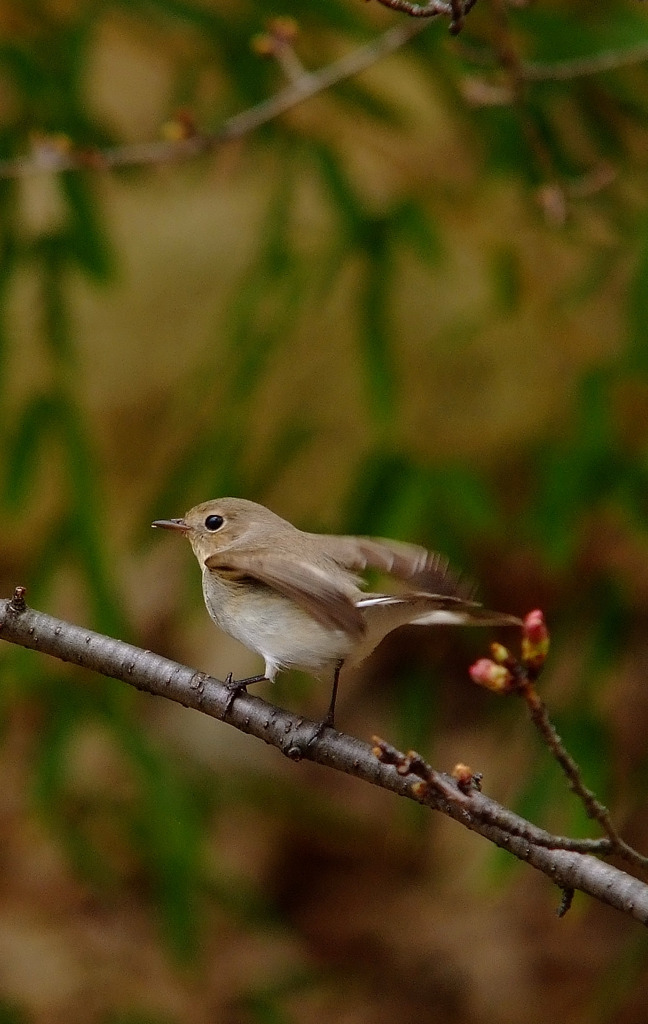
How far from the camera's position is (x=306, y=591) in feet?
7.08

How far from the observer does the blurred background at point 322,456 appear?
174 inches

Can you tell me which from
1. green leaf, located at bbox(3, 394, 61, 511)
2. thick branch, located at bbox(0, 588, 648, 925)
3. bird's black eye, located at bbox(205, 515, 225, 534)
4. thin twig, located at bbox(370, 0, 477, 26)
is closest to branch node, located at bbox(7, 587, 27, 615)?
thick branch, located at bbox(0, 588, 648, 925)

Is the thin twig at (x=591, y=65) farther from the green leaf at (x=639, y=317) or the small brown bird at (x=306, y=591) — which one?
the small brown bird at (x=306, y=591)

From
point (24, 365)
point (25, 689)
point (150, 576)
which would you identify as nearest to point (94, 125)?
point (25, 689)

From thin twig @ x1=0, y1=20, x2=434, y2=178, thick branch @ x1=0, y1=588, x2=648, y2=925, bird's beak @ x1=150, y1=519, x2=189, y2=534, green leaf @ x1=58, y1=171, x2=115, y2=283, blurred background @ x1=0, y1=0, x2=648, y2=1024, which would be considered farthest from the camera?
blurred background @ x1=0, y1=0, x2=648, y2=1024

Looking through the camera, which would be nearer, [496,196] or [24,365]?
[496,196]

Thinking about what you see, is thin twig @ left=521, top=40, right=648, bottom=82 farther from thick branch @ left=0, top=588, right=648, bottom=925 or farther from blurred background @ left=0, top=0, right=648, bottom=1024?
thick branch @ left=0, top=588, right=648, bottom=925

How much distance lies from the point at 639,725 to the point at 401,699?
384 cm

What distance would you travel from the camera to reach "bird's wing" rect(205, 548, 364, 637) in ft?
6.69

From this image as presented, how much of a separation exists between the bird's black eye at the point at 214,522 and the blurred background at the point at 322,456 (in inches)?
57.5

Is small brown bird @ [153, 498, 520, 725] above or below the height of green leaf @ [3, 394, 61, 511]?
below

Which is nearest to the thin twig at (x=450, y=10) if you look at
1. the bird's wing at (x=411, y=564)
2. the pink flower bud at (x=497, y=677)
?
the bird's wing at (x=411, y=564)

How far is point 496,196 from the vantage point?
6.92 meters

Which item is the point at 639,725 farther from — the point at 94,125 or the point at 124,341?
the point at 94,125
